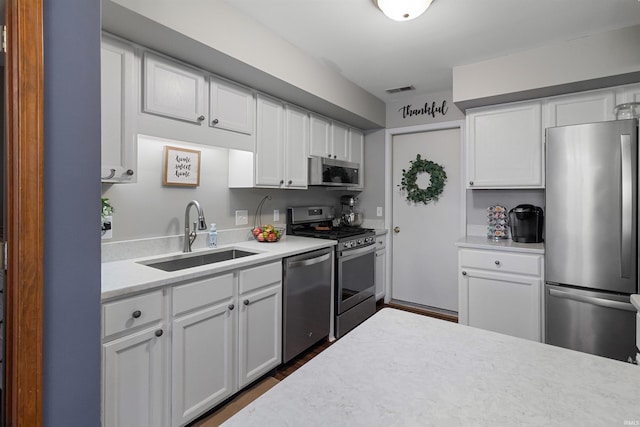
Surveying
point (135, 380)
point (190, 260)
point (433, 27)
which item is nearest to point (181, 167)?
point (190, 260)

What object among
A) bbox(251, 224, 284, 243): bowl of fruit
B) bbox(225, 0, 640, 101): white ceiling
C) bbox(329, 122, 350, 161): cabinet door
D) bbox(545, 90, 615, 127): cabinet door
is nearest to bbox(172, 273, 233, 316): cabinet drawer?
bbox(251, 224, 284, 243): bowl of fruit

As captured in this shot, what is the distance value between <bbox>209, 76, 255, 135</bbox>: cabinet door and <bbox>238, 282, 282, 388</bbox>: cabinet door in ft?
3.78

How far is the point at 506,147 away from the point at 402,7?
1646 mm

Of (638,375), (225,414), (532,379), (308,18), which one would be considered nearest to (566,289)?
(638,375)

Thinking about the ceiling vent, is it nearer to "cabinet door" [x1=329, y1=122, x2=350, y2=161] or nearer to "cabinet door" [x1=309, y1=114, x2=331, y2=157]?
"cabinet door" [x1=329, y1=122, x2=350, y2=161]

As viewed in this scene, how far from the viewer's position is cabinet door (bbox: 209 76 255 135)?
2.21 m

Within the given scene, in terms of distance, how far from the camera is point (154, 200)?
87.0 inches

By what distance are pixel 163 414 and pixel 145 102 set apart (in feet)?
5.34

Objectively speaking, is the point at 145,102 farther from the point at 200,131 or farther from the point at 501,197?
the point at 501,197

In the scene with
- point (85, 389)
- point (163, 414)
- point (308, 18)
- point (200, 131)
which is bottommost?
point (163, 414)

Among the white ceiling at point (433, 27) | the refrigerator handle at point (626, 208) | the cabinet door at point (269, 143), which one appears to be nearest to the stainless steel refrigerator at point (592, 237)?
the refrigerator handle at point (626, 208)

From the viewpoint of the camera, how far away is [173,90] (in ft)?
6.48

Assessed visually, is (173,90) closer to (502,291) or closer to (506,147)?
(506,147)

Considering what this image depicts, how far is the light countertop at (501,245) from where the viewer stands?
2.54 metres
